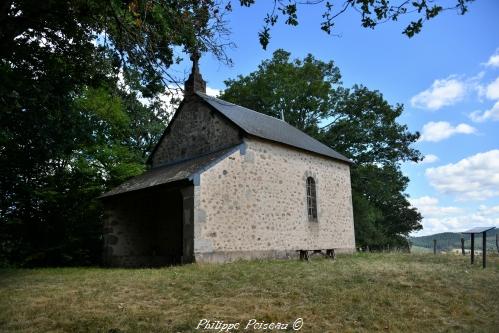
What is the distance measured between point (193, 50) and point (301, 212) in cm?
963

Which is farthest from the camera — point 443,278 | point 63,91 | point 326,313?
point 63,91

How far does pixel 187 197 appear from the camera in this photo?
39.5 feet

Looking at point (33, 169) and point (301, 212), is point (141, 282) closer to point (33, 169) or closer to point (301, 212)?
point (301, 212)

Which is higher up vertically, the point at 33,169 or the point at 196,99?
the point at 196,99

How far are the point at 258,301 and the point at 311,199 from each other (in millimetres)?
10772

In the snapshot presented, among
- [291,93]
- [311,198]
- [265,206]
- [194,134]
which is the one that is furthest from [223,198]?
[291,93]

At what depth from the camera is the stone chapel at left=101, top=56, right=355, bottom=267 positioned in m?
12.3

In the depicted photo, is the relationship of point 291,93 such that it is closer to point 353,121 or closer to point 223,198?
point 353,121

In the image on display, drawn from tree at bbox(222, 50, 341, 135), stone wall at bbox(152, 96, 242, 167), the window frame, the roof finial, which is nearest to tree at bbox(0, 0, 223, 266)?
stone wall at bbox(152, 96, 242, 167)

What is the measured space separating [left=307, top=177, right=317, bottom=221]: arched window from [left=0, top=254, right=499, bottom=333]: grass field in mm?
7241

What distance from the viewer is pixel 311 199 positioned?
1689 cm

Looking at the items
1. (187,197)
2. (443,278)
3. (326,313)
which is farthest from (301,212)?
(326,313)

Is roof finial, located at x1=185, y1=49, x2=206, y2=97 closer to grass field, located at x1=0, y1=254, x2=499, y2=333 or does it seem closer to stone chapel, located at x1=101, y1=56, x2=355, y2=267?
stone chapel, located at x1=101, y1=56, x2=355, y2=267

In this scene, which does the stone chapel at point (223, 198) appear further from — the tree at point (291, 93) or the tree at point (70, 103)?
the tree at point (291, 93)
